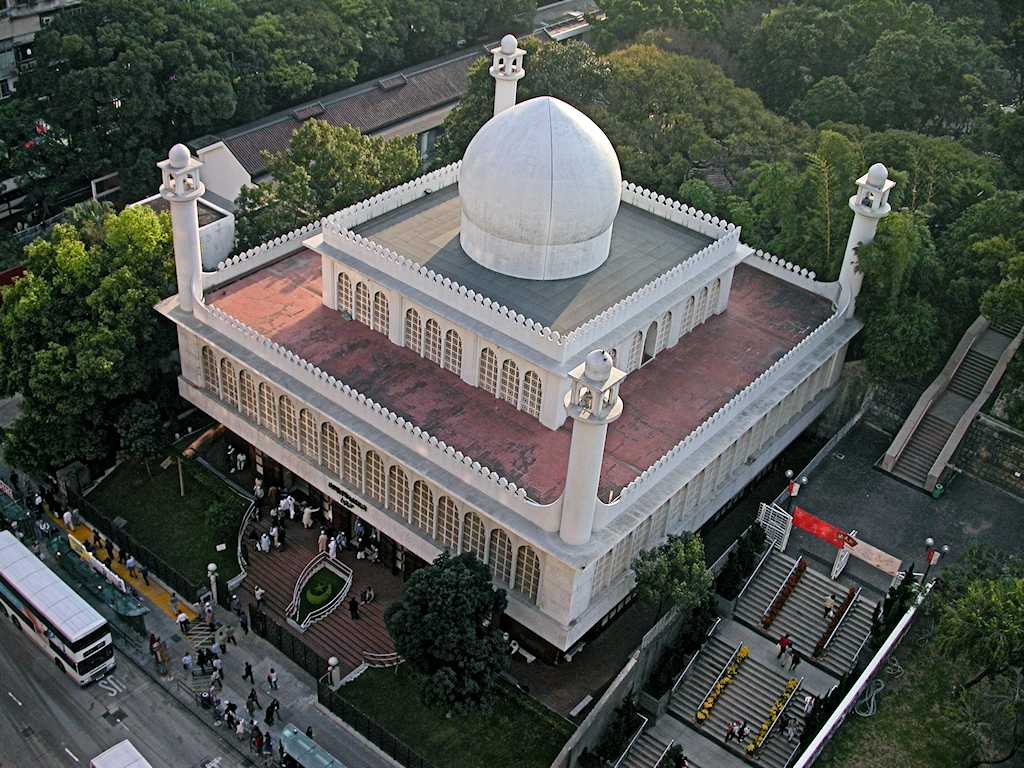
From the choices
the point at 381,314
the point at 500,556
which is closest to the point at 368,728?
the point at 500,556

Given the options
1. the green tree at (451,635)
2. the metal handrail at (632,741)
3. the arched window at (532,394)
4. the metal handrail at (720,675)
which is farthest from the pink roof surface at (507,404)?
the metal handrail at (632,741)

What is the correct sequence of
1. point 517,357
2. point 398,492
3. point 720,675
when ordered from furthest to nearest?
point 398,492
point 517,357
point 720,675

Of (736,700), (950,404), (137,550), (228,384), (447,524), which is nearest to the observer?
(736,700)

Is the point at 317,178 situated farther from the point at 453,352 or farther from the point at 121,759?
the point at 121,759

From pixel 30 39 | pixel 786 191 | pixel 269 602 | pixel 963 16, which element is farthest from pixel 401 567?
pixel 963 16

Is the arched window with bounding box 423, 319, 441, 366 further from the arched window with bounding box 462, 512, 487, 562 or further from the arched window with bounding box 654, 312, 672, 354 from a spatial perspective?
the arched window with bounding box 654, 312, 672, 354

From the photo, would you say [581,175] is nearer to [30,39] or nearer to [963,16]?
[30,39]

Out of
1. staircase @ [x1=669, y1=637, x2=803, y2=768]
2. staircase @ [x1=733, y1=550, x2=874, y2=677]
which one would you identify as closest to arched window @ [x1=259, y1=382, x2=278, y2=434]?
staircase @ [x1=669, y1=637, x2=803, y2=768]
